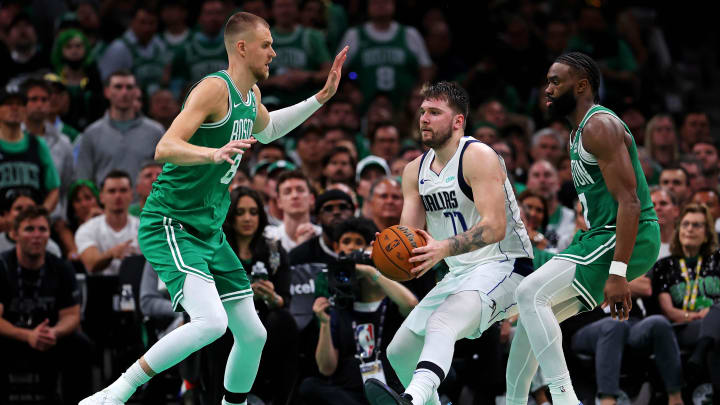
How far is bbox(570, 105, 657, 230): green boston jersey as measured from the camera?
6090 mm

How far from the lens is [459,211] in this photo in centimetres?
629

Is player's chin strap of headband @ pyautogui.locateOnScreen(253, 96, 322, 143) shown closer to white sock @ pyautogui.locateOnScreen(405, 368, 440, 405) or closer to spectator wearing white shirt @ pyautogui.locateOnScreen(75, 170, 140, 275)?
white sock @ pyautogui.locateOnScreen(405, 368, 440, 405)

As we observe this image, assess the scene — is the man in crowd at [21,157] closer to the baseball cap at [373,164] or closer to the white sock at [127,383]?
the baseball cap at [373,164]

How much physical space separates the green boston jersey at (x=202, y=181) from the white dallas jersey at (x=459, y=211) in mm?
1178

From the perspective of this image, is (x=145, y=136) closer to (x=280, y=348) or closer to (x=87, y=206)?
(x=87, y=206)

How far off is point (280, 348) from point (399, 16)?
7845 millimetres

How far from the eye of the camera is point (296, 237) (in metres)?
9.23

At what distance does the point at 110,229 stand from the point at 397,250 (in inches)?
177

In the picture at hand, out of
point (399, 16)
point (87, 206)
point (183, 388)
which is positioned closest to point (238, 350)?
point (183, 388)

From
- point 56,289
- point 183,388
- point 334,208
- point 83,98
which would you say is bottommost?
point 183,388

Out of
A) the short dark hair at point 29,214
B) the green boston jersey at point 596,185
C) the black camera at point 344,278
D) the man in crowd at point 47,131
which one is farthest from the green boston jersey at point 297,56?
the green boston jersey at point 596,185

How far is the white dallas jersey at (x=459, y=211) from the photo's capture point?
6250 millimetres

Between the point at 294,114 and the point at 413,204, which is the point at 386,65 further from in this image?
the point at 413,204

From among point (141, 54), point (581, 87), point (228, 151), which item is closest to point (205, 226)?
point (228, 151)
